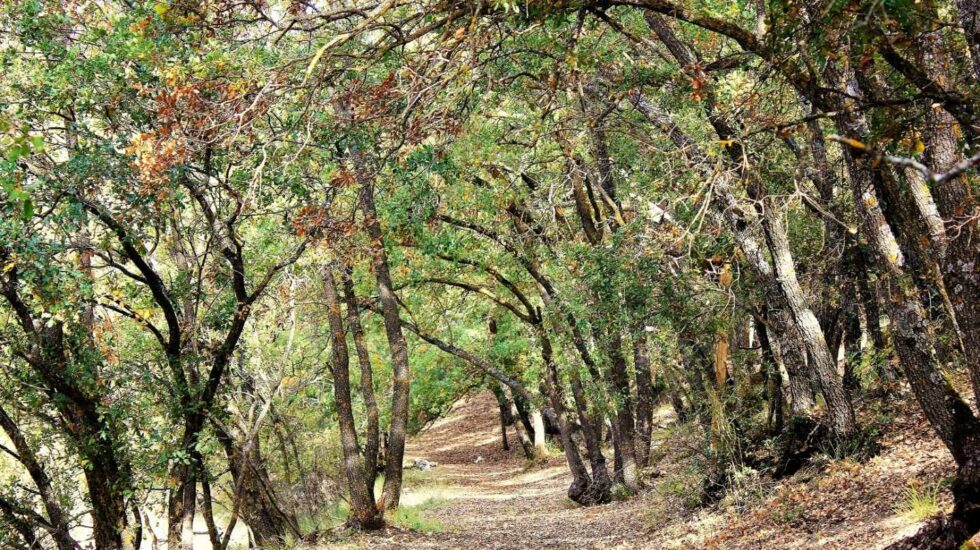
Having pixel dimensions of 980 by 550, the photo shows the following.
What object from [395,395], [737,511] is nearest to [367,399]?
[395,395]

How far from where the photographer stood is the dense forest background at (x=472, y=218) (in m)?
5.69

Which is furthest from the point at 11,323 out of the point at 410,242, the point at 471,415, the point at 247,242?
the point at 471,415

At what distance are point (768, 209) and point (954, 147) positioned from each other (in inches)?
172

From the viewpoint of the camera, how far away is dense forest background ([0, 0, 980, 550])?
18.7 feet

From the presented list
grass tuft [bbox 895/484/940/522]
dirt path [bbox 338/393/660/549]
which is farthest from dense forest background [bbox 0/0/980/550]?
dirt path [bbox 338/393/660/549]

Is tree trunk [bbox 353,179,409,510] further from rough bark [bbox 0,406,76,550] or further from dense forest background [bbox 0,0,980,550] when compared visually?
rough bark [bbox 0,406,76,550]

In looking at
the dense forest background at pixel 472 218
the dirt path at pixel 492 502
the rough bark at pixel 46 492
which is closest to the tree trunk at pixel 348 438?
the dense forest background at pixel 472 218

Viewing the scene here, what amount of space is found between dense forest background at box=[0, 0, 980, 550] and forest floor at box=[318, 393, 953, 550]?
46 centimetres

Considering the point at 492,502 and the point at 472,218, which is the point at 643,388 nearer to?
the point at 472,218

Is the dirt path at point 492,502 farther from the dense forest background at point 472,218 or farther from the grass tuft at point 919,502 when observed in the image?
the grass tuft at point 919,502

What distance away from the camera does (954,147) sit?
5.41 metres

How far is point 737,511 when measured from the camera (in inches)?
431

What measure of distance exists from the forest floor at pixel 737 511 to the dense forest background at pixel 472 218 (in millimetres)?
464

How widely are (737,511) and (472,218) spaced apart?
23.4 ft
